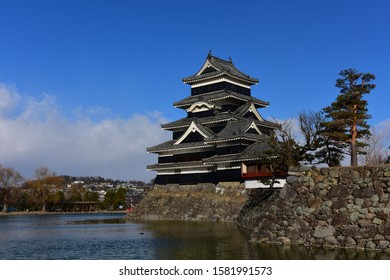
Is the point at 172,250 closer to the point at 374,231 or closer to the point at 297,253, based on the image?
the point at 297,253

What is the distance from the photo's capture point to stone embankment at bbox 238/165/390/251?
14.9 m

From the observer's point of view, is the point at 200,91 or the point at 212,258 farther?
the point at 200,91

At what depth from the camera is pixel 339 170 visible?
1650cm

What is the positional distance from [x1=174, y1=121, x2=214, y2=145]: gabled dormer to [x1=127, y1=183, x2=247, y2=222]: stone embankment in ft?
14.5

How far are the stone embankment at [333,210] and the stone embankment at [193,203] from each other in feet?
46.9

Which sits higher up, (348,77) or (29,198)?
(348,77)

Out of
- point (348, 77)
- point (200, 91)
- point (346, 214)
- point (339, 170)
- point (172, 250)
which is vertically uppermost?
point (200, 91)

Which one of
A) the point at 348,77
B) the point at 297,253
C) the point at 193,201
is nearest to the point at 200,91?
the point at 193,201

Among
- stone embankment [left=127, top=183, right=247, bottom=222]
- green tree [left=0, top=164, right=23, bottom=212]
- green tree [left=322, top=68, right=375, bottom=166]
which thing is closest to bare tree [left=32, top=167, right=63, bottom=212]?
green tree [left=0, top=164, right=23, bottom=212]

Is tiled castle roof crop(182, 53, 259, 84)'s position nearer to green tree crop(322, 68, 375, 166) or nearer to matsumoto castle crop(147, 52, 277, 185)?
matsumoto castle crop(147, 52, 277, 185)

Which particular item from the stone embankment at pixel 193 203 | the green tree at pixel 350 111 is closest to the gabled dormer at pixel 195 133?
the stone embankment at pixel 193 203

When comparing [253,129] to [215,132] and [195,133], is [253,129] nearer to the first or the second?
[215,132]

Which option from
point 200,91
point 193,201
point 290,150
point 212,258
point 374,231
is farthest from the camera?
point 200,91

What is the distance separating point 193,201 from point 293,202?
18.8 m
